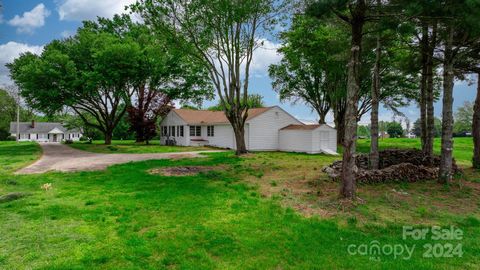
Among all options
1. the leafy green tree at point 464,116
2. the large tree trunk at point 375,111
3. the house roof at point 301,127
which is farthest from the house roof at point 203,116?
the leafy green tree at point 464,116

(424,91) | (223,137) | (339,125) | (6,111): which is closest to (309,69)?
(339,125)

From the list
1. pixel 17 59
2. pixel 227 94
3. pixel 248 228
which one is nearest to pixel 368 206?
pixel 248 228

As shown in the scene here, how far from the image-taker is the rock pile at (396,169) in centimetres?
880

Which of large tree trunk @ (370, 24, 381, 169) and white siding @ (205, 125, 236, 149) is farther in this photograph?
white siding @ (205, 125, 236, 149)

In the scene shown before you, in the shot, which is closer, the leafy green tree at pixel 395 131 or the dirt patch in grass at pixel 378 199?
the dirt patch in grass at pixel 378 199

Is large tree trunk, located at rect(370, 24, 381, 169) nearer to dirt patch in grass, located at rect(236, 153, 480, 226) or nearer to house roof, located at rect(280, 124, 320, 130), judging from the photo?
dirt patch in grass, located at rect(236, 153, 480, 226)

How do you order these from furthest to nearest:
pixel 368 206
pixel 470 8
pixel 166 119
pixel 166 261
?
1. pixel 166 119
2. pixel 368 206
3. pixel 470 8
4. pixel 166 261

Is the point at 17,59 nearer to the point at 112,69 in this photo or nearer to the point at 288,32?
the point at 112,69

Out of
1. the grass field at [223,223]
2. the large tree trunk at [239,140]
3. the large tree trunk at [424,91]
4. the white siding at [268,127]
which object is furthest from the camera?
the white siding at [268,127]

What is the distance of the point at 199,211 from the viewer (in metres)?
6.06

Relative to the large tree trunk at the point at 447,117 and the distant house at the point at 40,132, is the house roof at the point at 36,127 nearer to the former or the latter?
the distant house at the point at 40,132

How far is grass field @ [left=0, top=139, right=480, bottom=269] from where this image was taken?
12.8 ft

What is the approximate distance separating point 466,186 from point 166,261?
28.6ft

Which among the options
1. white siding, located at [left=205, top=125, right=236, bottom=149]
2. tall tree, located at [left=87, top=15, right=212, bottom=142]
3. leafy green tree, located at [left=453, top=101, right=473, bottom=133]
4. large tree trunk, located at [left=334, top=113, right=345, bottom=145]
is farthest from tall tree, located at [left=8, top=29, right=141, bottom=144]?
leafy green tree, located at [left=453, top=101, right=473, bottom=133]
